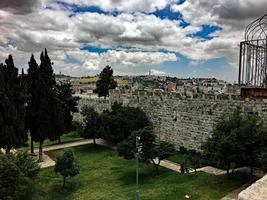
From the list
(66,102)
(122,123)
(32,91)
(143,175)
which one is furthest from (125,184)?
(66,102)

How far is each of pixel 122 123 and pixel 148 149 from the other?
6.00m

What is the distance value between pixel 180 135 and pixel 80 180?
6902 millimetres

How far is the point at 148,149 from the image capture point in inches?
612

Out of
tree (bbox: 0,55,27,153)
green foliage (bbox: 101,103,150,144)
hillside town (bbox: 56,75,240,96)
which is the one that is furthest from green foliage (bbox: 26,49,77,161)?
hillside town (bbox: 56,75,240,96)

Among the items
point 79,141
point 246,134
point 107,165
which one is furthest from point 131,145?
point 79,141

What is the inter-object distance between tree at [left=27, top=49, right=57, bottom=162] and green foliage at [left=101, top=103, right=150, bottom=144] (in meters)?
3.69

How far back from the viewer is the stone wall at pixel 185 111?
53.6 feet

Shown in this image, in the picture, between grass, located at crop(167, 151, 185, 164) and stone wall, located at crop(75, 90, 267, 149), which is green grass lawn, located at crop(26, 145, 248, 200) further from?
stone wall, located at crop(75, 90, 267, 149)

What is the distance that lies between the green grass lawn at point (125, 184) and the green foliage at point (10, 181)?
82 cm

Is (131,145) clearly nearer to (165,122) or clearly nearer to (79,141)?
(165,122)

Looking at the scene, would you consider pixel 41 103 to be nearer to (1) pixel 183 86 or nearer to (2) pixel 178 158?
(2) pixel 178 158

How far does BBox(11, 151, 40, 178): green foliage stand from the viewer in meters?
11.5

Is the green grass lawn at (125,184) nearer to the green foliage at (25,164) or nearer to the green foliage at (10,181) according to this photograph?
the green foliage at (25,164)

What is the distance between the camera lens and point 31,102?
→ 19219mm
